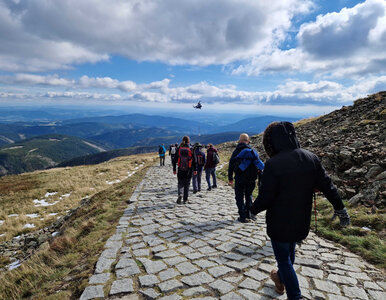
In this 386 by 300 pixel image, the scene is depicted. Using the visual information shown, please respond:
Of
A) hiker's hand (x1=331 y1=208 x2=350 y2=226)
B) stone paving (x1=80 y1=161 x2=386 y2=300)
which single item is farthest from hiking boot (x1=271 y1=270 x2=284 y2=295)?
hiker's hand (x1=331 y1=208 x2=350 y2=226)

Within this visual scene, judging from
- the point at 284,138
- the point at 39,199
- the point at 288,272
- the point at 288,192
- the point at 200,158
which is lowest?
the point at 39,199

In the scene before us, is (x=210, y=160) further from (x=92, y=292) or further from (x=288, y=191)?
(x=288, y=191)

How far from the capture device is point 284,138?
3.08 m

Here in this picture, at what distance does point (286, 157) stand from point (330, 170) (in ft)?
31.2

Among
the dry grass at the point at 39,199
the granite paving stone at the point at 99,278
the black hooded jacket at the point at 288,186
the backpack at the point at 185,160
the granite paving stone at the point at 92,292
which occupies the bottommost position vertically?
the dry grass at the point at 39,199

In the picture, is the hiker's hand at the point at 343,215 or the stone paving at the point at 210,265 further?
Answer: the stone paving at the point at 210,265

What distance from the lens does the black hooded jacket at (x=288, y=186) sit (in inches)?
115

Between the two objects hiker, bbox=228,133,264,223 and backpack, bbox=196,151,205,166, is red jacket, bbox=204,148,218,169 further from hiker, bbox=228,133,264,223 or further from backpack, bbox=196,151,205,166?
hiker, bbox=228,133,264,223

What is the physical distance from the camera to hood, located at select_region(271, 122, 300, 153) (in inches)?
121

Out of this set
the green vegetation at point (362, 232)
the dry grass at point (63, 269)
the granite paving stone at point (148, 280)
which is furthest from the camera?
the green vegetation at point (362, 232)

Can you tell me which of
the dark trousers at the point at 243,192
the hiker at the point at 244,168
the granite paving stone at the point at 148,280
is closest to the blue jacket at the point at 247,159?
the hiker at the point at 244,168

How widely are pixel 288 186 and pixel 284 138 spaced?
66 cm

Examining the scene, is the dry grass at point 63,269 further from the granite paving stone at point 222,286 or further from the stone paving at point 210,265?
the granite paving stone at point 222,286

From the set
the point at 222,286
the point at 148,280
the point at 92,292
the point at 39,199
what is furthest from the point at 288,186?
the point at 39,199
